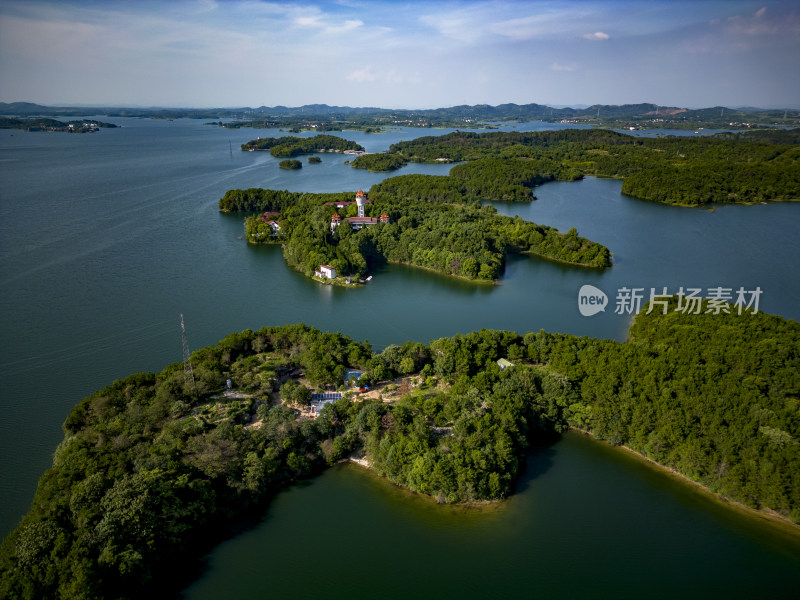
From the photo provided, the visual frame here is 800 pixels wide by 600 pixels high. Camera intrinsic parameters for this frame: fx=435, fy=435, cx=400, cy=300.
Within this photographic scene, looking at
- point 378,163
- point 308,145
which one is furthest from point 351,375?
point 308,145

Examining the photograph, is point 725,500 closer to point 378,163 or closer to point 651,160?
point 378,163

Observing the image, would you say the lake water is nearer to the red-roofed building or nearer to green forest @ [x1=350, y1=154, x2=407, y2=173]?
the red-roofed building

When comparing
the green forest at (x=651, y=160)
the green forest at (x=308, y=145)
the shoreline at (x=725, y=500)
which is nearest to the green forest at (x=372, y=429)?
the shoreline at (x=725, y=500)

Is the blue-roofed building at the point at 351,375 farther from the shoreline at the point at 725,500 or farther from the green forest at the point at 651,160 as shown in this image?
the green forest at the point at 651,160

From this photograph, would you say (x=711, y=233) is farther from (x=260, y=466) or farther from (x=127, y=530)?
(x=127, y=530)

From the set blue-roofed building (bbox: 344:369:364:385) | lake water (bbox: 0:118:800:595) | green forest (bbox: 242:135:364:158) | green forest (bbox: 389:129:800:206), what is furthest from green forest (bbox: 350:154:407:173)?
blue-roofed building (bbox: 344:369:364:385)

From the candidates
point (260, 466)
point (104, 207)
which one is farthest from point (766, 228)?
point (104, 207)
